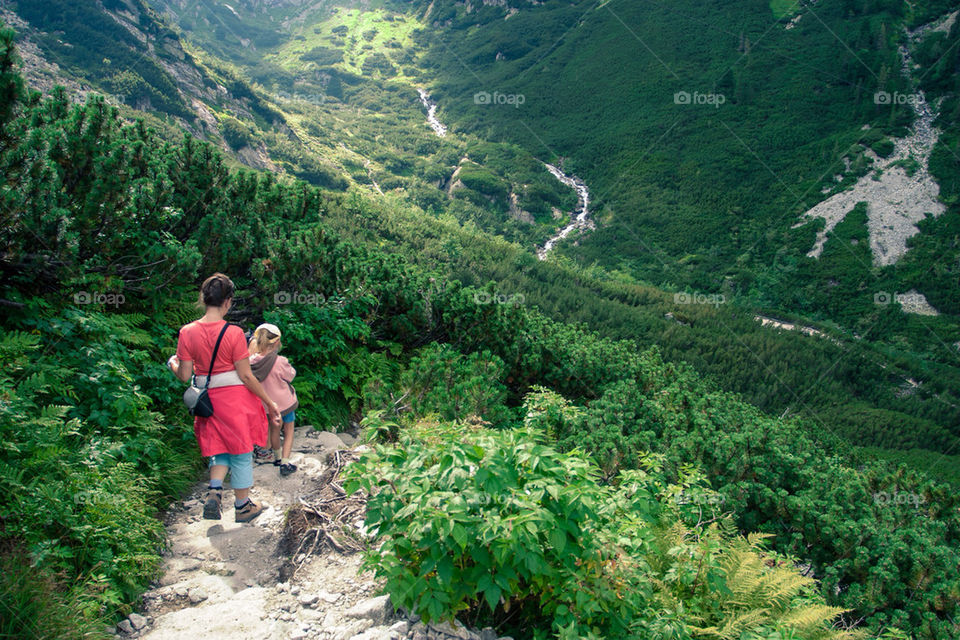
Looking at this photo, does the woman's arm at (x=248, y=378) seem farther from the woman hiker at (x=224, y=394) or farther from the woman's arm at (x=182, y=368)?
the woman's arm at (x=182, y=368)

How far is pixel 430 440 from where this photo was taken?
3.38m

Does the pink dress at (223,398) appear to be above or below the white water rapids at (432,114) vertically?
below

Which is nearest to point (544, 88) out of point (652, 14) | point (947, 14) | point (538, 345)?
point (652, 14)

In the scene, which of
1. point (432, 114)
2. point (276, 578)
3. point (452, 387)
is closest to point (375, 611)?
point (276, 578)

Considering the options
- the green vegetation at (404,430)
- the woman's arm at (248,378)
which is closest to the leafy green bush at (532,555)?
the green vegetation at (404,430)

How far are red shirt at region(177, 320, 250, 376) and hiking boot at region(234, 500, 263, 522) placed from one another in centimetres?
111

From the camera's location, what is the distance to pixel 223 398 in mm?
3824

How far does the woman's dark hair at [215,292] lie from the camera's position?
370cm

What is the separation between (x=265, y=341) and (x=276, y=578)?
1981 mm

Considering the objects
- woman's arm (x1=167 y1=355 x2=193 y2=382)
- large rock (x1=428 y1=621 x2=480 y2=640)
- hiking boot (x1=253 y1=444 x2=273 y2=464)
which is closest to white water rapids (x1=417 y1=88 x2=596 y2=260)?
hiking boot (x1=253 y1=444 x2=273 y2=464)

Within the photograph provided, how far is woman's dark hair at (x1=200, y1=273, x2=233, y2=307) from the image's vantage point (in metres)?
3.70

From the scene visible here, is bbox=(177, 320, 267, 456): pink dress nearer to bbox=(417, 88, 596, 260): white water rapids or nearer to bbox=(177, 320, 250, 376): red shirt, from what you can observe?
bbox=(177, 320, 250, 376): red shirt

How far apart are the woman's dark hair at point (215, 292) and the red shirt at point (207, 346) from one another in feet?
0.52

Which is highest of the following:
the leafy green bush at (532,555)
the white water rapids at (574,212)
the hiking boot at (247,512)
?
the white water rapids at (574,212)
